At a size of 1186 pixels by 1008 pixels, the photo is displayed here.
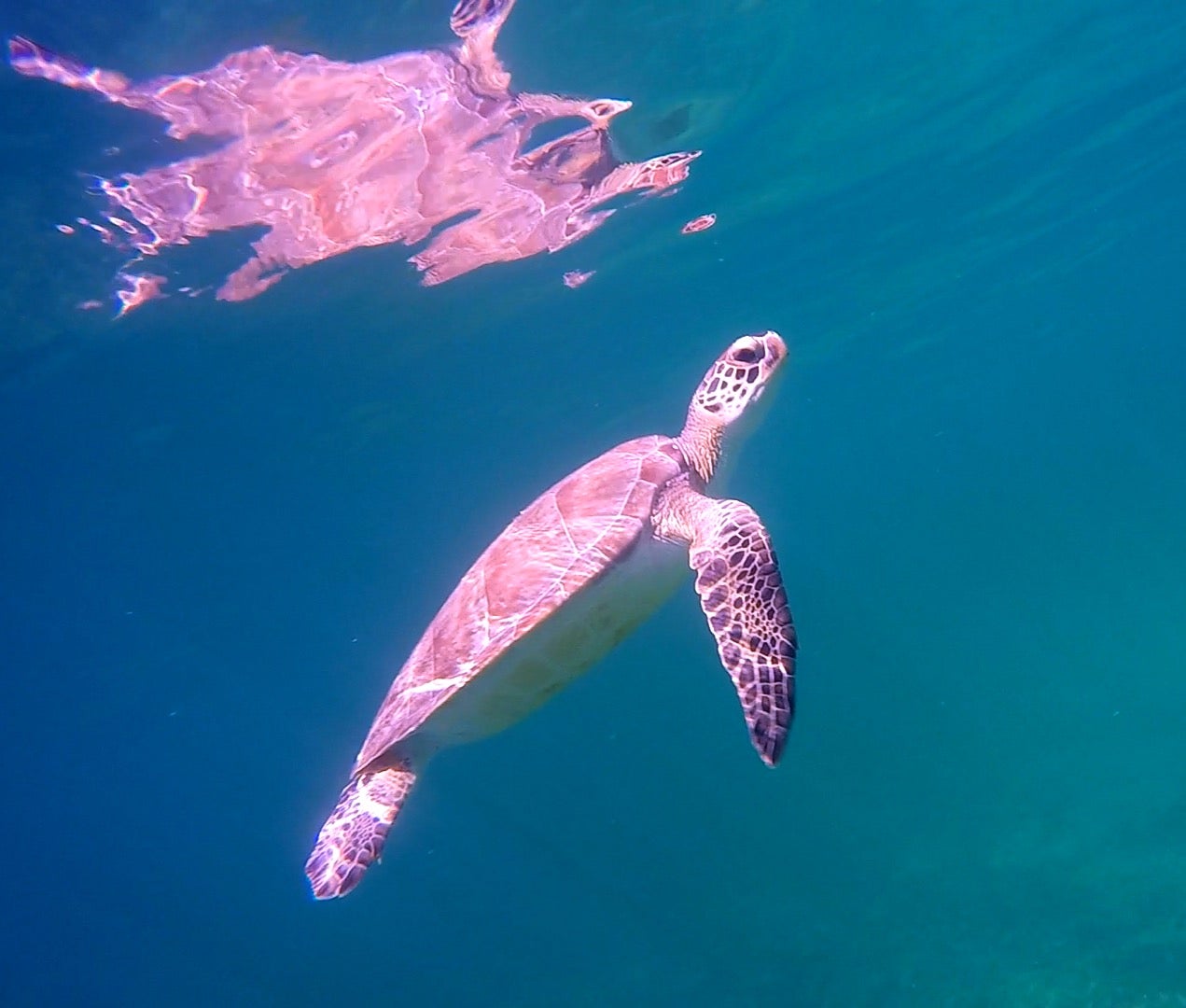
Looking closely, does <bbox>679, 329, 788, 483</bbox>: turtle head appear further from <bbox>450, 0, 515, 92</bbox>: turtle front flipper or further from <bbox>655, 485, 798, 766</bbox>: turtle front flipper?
<bbox>450, 0, 515, 92</bbox>: turtle front flipper

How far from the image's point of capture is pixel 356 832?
5.21 metres

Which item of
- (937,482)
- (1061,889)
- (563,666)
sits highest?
(937,482)

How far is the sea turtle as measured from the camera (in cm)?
472

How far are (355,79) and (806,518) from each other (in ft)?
224

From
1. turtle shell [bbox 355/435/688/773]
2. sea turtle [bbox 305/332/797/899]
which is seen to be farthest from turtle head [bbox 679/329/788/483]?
turtle shell [bbox 355/435/688/773]

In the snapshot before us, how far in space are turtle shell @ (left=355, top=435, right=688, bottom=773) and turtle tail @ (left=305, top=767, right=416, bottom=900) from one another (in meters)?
0.20

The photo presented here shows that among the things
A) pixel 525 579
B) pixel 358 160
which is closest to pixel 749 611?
pixel 525 579

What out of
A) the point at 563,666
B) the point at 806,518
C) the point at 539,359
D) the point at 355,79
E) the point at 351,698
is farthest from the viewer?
the point at 806,518

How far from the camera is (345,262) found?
11.8m

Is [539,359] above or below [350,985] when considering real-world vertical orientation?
above

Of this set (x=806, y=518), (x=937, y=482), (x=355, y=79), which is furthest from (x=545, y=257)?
(x=937, y=482)

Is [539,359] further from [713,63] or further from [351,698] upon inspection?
[351,698]

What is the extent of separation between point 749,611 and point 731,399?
2684 mm

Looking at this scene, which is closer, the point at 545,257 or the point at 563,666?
the point at 563,666
